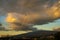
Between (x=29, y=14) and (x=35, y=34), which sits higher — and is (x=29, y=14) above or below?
above

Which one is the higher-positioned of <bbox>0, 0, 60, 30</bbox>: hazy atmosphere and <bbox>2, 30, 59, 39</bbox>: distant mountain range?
<bbox>0, 0, 60, 30</bbox>: hazy atmosphere

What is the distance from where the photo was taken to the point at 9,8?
3578mm

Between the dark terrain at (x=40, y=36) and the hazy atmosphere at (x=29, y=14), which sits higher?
the hazy atmosphere at (x=29, y=14)

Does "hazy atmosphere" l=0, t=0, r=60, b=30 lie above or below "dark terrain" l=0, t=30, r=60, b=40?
above

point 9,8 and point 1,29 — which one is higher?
point 9,8

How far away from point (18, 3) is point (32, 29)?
43 cm

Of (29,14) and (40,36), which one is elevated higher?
(29,14)

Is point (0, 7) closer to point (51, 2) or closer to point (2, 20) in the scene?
point (2, 20)

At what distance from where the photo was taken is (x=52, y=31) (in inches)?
140

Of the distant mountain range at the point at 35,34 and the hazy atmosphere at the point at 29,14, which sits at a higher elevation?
the hazy atmosphere at the point at 29,14

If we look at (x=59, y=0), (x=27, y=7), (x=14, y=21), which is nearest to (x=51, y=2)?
(x=59, y=0)

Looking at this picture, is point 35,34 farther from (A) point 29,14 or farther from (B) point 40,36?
(A) point 29,14

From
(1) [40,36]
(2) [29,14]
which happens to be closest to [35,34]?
(1) [40,36]

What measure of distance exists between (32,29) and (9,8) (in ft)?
1.47
